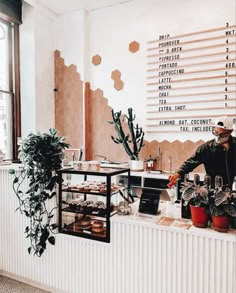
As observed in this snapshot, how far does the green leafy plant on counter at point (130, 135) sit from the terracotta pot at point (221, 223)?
7.58 feet

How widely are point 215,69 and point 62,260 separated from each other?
3.05m

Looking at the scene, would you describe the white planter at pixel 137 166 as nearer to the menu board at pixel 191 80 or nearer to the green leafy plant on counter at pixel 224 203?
the menu board at pixel 191 80

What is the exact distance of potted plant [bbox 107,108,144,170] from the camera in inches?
163

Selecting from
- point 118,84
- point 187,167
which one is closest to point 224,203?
point 187,167

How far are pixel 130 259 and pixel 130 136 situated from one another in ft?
7.86

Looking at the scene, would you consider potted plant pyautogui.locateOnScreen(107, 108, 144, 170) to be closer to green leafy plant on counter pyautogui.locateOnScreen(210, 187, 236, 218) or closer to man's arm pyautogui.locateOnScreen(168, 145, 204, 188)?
man's arm pyautogui.locateOnScreen(168, 145, 204, 188)

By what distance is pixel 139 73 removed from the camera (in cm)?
433

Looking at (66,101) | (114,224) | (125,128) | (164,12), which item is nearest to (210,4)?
(164,12)

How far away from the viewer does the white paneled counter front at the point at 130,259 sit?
1.91m

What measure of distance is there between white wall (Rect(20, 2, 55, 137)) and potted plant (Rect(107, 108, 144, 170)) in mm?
1237

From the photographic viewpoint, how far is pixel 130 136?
14.3ft

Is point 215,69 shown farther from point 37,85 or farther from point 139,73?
point 37,85

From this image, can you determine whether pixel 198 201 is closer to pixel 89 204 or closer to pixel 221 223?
pixel 221 223

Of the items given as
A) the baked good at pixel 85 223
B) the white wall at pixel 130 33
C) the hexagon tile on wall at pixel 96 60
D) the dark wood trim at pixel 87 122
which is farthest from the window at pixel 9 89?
the baked good at pixel 85 223
